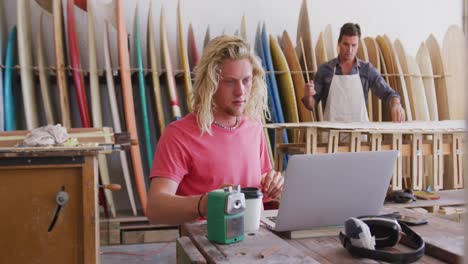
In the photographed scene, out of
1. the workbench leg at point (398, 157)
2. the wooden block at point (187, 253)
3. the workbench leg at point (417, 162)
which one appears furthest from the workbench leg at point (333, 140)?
the wooden block at point (187, 253)

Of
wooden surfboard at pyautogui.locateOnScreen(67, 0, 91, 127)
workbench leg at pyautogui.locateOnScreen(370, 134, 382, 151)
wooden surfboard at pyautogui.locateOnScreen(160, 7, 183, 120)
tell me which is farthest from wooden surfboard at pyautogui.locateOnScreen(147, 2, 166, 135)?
workbench leg at pyautogui.locateOnScreen(370, 134, 382, 151)

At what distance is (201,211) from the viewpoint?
1252 mm

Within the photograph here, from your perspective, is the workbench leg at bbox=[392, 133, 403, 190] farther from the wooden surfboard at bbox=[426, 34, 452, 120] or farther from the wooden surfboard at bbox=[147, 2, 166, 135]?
the wooden surfboard at bbox=[147, 2, 166, 135]

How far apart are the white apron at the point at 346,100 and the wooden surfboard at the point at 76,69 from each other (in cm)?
Answer: 214

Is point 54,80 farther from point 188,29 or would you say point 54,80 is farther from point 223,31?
point 223,31

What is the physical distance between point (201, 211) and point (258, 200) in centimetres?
18

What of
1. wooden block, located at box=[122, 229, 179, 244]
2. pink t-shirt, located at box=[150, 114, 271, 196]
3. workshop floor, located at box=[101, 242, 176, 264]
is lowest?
workshop floor, located at box=[101, 242, 176, 264]

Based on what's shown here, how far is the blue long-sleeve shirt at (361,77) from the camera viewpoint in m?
4.08

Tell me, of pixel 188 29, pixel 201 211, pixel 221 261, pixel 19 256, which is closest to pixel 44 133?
pixel 19 256

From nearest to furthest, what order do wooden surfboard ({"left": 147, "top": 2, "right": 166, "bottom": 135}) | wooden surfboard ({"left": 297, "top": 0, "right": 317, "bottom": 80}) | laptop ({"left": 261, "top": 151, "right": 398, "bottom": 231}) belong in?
laptop ({"left": 261, "top": 151, "right": 398, "bottom": 231}) < wooden surfboard ({"left": 147, "top": 2, "right": 166, "bottom": 135}) < wooden surfboard ({"left": 297, "top": 0, "right": 317, "bottom": 80})

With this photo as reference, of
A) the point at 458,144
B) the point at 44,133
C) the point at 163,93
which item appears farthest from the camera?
the point at 163,93

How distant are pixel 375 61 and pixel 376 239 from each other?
12.8ft

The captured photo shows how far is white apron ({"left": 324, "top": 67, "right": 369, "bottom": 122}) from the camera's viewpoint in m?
4.04

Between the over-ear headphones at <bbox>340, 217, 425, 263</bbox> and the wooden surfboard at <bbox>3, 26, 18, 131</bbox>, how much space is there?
333 cm
